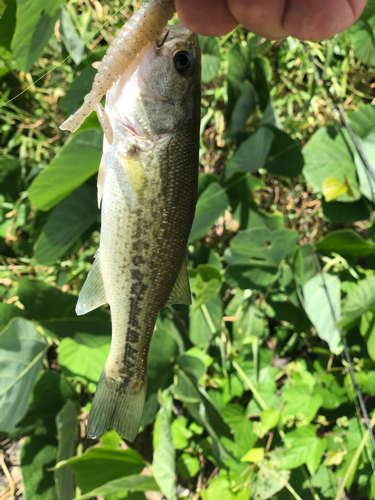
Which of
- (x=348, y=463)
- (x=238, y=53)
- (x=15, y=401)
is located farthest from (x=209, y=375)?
(x=238, y=53)

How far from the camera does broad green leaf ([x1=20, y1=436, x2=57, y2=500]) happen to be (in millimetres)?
1176

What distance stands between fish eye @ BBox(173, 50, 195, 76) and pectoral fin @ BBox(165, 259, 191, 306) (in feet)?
1.15

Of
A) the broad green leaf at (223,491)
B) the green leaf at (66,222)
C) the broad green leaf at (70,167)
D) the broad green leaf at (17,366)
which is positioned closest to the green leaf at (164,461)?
the broad green leaf at (223,491)

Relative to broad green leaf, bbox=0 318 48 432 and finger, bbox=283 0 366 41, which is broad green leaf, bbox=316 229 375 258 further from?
broad green leaf, bbox=0 318 48 432

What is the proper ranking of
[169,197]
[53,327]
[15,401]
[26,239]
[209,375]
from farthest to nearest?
[26,239]
[209,375]
[53,327]
[15,401]
[169,197]

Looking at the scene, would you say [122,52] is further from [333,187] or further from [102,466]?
[102,466]

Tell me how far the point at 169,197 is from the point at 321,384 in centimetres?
127

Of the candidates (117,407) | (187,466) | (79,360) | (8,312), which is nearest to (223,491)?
(187,466)

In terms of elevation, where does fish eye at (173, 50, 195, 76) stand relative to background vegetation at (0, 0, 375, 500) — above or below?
above

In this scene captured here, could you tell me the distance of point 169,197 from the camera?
0.58 m

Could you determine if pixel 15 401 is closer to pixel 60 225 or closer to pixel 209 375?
pixel 60 225

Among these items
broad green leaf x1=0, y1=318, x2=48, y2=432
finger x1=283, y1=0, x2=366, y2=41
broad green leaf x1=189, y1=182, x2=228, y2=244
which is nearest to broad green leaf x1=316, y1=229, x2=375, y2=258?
broad green leaf x1=189, y1=182, x2=228, y2=244

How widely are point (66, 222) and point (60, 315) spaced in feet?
1.15

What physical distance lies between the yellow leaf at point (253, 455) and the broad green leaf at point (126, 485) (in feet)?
1.38
